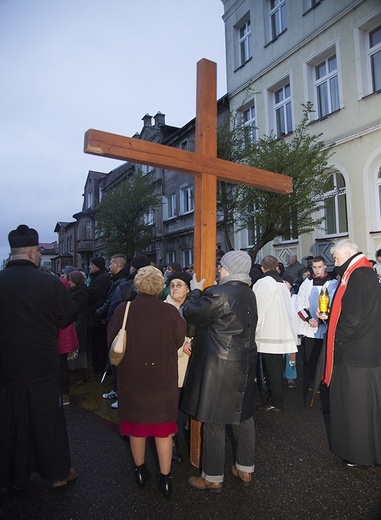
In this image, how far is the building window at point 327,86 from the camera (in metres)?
12.5

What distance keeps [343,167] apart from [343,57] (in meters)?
3.45

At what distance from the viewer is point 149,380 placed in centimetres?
286

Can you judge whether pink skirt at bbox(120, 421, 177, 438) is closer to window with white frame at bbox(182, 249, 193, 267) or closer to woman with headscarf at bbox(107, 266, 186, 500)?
woman with headscarf at bbox(107, 266, 186, 500)

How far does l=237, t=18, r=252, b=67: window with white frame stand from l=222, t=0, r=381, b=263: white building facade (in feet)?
0.32

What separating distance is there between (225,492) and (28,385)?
68.2 inches

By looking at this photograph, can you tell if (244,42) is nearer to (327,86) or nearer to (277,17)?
(277,17)

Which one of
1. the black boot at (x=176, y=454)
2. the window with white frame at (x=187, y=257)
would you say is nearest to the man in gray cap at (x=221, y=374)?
the black boot at (x=176, y=454)

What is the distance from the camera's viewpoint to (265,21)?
15.2 metres

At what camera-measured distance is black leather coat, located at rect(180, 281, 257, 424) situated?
2.86m

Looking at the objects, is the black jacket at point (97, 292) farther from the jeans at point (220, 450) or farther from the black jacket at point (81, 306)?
the jeans at point (220, 450)

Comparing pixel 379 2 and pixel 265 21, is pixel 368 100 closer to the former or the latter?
pixel 379 2

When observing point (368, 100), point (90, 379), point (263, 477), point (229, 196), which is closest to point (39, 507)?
point (263, 477)

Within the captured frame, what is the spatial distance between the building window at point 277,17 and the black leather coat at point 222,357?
49.4 feet

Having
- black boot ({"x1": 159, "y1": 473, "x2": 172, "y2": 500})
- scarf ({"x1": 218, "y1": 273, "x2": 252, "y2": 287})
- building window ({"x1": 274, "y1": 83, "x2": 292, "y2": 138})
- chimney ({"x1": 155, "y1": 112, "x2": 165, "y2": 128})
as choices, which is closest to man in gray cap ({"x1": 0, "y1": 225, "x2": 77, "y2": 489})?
black boot ({"x1": 159, "y1": 473, "x2": 172, "y2": 500})
